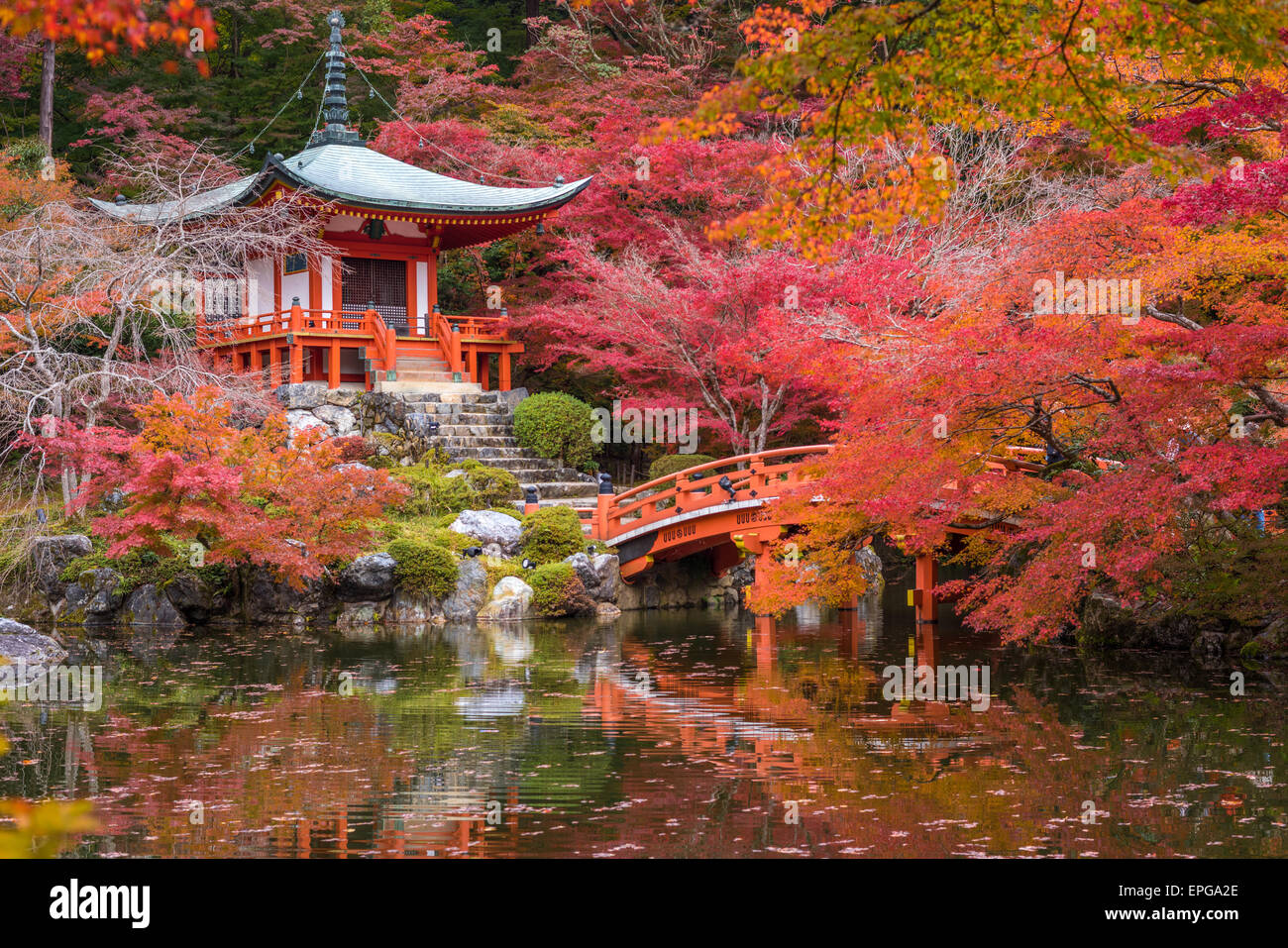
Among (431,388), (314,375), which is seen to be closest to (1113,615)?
(431,388)

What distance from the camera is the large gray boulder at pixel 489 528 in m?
17.4

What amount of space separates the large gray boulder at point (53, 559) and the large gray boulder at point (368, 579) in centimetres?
329

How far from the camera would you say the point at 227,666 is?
12.3 metres

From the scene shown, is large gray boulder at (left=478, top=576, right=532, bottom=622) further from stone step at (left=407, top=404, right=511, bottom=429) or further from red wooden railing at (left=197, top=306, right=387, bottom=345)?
red wooden railing at (left=197, top=306, right=387, bottom=345)

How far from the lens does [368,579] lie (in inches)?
634

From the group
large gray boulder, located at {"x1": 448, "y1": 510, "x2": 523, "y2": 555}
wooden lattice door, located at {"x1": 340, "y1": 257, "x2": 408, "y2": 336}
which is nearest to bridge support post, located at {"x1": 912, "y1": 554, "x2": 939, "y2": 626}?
large gray boulder, located at {"x1": 448, "y1": 510, "x2": 523, "y2": 555}

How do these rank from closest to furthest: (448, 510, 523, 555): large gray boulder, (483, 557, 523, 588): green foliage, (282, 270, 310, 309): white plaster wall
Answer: (483, 557, 523, 588): green foliage → (448, 510, 523, 555): large gray boulder → (282, 270, 310, 309): white plaster wall

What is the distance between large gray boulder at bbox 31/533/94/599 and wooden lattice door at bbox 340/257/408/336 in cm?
754

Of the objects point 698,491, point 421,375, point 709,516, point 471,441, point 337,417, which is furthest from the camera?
point 421,375

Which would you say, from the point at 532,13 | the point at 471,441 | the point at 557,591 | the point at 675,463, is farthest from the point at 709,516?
the point at 532,13

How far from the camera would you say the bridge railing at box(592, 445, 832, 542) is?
16641 mm

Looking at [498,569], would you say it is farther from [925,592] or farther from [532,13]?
[532,13]

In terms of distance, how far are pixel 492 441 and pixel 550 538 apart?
3.53 m

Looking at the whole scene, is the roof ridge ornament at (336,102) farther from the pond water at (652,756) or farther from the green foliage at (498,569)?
the pond water at (652,756)
